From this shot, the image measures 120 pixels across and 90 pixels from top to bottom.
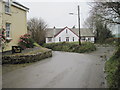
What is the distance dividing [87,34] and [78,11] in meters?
28.3

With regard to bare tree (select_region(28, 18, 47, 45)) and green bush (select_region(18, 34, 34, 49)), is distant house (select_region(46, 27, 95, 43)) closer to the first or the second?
bare tree (select_region(28, 18, 47, 45))

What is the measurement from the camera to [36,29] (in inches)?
1416

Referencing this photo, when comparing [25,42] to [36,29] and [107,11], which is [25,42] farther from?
[36,29]

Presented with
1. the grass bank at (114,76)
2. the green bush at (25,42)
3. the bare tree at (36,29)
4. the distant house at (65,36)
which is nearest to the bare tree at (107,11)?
the green bush at (25,42)

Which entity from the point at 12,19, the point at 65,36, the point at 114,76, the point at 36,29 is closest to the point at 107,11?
the point at 12,19

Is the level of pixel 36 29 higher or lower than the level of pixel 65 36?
higher

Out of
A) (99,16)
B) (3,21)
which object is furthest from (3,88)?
(99,16)

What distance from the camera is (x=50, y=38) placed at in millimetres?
49812

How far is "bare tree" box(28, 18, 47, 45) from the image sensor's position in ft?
117

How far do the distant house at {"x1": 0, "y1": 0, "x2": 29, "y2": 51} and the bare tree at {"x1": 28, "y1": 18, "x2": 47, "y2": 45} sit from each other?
18.6 meters

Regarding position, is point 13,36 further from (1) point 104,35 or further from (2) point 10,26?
(1) point 104,35

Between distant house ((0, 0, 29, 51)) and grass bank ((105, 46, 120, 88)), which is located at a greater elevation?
distant house ((0, 0, 29, 51))

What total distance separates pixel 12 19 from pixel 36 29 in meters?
21.4

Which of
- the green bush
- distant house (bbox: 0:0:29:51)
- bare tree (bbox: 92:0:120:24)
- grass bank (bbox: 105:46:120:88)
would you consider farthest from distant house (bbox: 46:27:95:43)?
grass bank (bbox: 105:46:120:88)
